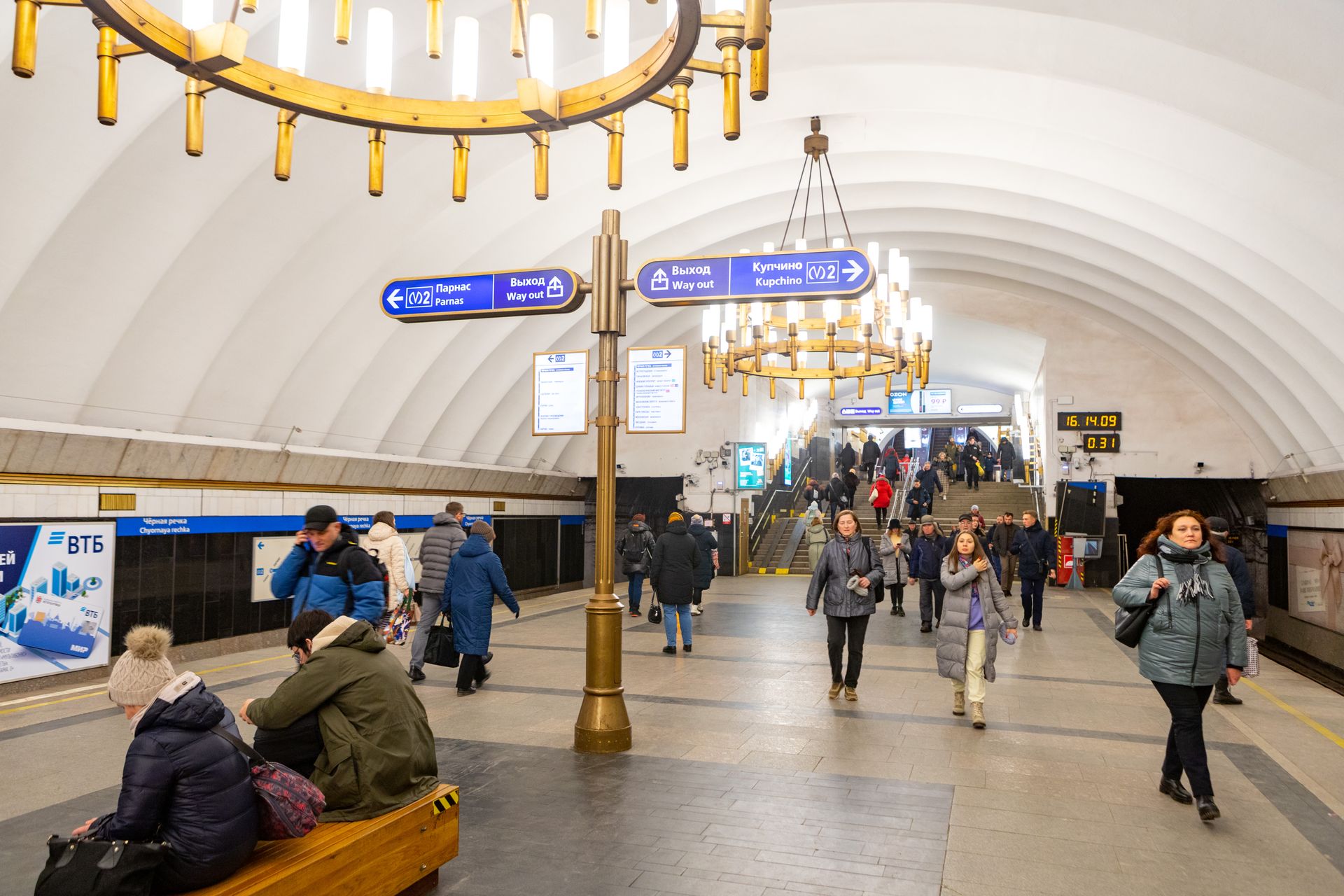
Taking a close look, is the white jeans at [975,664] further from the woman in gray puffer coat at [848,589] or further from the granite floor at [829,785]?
the woman in gray puffer coat at [848,589]

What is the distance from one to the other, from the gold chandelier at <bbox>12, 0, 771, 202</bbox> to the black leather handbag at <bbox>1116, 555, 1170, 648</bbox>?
139 inches

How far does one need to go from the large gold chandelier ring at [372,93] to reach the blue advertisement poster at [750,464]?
18.2 m

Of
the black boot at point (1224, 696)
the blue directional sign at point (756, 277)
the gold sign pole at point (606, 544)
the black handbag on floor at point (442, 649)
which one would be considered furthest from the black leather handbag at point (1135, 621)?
the black handbag on floor at point (442, 649)

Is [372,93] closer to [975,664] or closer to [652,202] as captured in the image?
[975,664]

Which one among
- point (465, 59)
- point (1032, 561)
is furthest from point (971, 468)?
point (465, 59)

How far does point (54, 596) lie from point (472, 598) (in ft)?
14.1

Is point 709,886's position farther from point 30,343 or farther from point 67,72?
point 30,343

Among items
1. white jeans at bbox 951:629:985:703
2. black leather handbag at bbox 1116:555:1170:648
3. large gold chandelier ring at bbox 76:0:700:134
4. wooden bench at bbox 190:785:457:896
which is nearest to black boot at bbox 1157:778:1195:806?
black leather handbag at bbox 1116:555:1170:648

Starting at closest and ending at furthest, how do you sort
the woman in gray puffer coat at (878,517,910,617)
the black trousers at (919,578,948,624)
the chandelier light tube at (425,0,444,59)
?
the chandelier light tube at (425,0,444,59)
the black trousers at (919,578,948,624)
the woman in gray puffer coat at (878,517,910,617)

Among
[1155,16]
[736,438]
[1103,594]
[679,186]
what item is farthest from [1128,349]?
[1155,16]

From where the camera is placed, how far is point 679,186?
1286 cm

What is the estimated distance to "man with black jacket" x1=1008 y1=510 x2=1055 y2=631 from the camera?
12.6 meters

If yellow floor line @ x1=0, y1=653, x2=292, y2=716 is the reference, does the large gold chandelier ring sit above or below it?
above

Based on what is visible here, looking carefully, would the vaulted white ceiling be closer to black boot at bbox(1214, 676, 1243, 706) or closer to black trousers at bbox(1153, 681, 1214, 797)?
black boot at bbox(1214, 676, 1243, 706)
